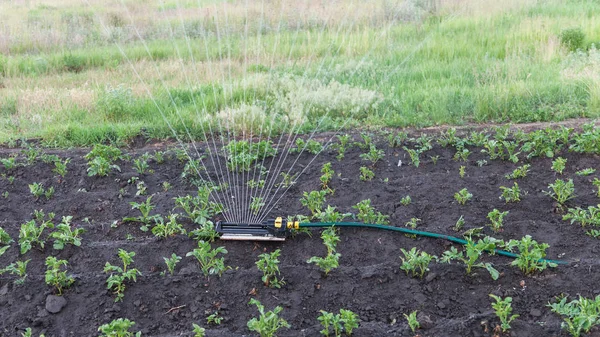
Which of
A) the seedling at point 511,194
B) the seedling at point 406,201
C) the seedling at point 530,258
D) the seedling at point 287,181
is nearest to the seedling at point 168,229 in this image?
the seedling at point 287,181

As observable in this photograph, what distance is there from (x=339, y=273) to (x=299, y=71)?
5.49 metres

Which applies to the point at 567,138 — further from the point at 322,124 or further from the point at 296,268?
the point at 296,268

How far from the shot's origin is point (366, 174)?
5602mm

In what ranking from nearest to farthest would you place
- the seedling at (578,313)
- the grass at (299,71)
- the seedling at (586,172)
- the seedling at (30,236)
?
the seedling at (578,313) < the seedling at (30,236) < the seedling at (586,172) < the grass at (299,71)

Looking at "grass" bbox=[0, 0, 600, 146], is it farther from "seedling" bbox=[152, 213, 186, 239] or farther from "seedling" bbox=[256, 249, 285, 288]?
"seedling" bbox=[256, 249, 285, 288]

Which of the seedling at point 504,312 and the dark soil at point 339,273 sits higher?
the seedling at point 504,312

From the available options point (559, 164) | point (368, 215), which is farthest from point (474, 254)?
point (559, 164)

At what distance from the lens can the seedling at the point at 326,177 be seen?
536 cm

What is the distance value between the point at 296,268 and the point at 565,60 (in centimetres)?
607

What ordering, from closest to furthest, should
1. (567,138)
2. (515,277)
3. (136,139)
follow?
(515,277) < (567,138) < (136,139)

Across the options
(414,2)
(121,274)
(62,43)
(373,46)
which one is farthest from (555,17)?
(121,274)

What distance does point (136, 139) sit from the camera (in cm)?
707

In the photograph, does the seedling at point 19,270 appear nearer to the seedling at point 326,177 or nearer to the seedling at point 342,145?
the seedling at point 326,177

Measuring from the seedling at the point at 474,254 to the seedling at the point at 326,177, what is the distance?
1416mm
